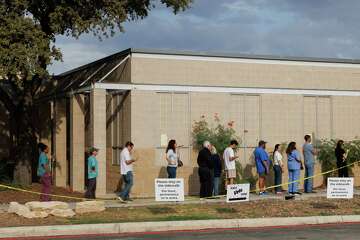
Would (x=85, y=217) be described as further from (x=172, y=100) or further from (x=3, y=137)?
(x=3, y=137)

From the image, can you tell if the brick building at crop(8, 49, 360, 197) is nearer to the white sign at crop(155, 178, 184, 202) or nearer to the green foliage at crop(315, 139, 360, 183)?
the green foliage at crop(315, 139, 360, 183)

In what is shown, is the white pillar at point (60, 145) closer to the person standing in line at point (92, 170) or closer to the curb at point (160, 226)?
the person standing in line at point (92, 170)

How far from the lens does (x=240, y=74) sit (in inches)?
966

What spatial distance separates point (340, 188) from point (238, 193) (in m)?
3.06

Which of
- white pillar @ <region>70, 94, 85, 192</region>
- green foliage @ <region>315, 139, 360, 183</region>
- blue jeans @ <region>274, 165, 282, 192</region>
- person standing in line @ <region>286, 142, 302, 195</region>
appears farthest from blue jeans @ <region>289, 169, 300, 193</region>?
white pillar @ <region>70, 94, 85, 192</region>

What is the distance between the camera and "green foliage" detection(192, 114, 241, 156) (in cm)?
2308

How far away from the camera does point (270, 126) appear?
2488 centimetres

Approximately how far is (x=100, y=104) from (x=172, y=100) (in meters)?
2.67

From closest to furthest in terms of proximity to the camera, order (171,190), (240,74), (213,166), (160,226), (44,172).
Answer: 1. (160,226)
2. (171,190)
3. (44,172)
4. (213,166)
5. (240,74)

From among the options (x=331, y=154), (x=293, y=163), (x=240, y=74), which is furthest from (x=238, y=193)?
(x=331, y=154)

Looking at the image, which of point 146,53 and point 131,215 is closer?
point 131,215

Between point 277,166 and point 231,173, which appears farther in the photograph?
point 277,166

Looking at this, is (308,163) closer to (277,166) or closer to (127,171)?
(277,166)

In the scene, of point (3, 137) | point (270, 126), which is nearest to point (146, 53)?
point (270, 126)
